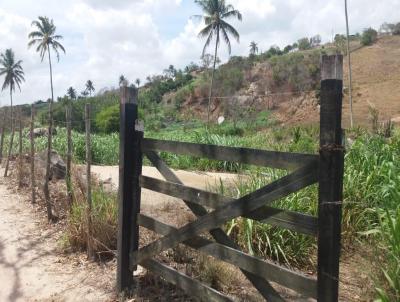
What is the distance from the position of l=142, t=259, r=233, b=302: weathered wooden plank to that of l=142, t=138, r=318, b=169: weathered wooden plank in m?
1.03

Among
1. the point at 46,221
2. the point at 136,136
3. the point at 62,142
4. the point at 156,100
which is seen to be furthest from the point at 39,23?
the point at 136,136

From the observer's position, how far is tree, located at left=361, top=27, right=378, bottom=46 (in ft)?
207

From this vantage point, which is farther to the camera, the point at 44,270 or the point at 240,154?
the point at 44,270

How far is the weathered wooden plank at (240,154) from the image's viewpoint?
9.66 feet

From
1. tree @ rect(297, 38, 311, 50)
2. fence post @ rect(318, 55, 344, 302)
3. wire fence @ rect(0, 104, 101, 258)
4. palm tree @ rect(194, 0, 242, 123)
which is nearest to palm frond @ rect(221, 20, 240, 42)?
palm tree @ rect(194, 0, 242, 123)

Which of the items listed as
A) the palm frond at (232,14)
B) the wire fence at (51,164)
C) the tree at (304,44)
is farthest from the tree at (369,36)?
the wire fence at (51,164)

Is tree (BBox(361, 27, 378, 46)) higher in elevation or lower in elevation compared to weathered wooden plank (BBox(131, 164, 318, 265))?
higher

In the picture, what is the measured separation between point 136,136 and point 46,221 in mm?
3723

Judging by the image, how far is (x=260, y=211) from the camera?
321 centimetres

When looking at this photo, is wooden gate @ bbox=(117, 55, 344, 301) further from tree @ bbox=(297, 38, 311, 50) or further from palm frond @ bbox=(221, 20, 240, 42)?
tree @ bbox=(297, 38, 311, 50)

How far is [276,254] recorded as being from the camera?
5.17 m

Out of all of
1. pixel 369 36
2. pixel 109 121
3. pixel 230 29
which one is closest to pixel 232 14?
pixel 230 29

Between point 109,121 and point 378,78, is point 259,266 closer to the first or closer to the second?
point 109,121

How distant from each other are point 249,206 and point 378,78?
50.2 m
